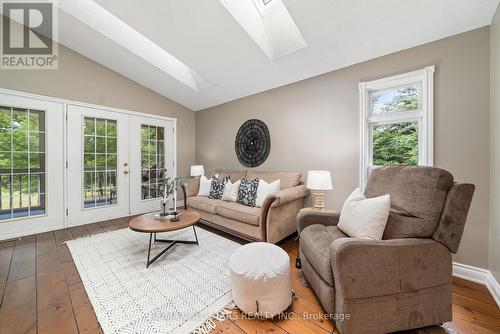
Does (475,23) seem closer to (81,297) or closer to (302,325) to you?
(302,325)

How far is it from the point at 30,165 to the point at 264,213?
359cm

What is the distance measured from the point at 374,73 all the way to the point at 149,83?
3909mm

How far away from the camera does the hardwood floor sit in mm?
1314

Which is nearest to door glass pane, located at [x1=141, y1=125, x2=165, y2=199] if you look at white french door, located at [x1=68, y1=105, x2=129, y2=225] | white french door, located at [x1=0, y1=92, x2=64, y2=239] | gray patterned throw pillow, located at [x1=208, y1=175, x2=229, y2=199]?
white french door, located at [x1=68, y1=105, x2=129, y2=225]

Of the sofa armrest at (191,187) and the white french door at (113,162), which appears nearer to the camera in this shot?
the white french door at (113,162)

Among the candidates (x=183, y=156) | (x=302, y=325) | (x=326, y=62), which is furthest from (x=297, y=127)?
(x=183, y=156)

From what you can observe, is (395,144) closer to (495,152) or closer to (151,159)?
(495,152)

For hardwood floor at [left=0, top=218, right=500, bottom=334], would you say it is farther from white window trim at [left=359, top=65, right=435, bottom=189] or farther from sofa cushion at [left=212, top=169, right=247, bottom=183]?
sofa cushion at [left=212, top=169, right=247, bottom=183]

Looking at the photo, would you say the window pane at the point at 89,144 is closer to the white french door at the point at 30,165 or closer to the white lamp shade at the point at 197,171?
the white french door at the point at 30,165

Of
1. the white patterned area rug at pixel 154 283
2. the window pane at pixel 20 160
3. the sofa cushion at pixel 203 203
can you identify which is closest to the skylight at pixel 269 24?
the sofa cushion at pixel 203 203

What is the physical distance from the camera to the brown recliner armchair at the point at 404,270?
1183 mm

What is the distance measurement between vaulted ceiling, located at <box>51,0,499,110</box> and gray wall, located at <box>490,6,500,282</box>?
0.26 metres

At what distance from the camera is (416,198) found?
4.73 ft

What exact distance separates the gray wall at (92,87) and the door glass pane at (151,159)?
1.24 ft
